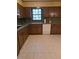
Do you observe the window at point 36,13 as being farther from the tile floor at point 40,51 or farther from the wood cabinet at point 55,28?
the tile floor at point 40,51

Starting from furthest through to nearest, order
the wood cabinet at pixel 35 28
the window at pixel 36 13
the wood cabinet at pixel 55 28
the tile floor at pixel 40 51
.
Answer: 1. the window at pixel 36 13
2. the wood cabinet at pixel 55 28
3. the wood cabinet at pixel 35 28
4. the tile floor at pixel 40 51

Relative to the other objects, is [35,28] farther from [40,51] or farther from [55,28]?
[40,51]

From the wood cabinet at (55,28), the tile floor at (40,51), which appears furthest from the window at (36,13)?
the tile floor at (40,51)

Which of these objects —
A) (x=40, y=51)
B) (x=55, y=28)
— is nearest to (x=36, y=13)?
(x=55, y=28)

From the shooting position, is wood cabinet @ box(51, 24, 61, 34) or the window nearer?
wood cabinet @ box(51, 24, 61, 34)

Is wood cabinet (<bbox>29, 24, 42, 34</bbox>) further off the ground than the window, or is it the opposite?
the window

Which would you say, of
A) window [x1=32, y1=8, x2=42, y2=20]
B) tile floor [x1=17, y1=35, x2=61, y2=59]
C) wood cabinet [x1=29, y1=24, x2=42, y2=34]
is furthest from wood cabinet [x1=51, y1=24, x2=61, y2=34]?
tile floor [x1=17, y1=35, x2=61, y2=59]

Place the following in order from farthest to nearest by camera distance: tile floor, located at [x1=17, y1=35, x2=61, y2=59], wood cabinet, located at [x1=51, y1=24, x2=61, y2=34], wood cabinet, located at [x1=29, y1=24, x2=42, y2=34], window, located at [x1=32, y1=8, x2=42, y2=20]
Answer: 1. window, located at [x1=32, y1=8, x2=42, y2=20]
2. wood cabinet, located at [x1=51, y1=24, x2=61, y2=34]
3. wood cabinet, located at [x1=29, y1=24, x2=42, y2=34]
4. tile floor, located at [x1=17, y1=35, x2=61, y2=59]

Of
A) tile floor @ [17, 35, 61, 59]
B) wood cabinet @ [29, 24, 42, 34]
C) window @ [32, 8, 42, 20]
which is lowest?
tile floor @ [17, 35, 61, 59]

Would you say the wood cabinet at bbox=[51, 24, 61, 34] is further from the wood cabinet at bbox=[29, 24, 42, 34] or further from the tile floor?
the tile floor
